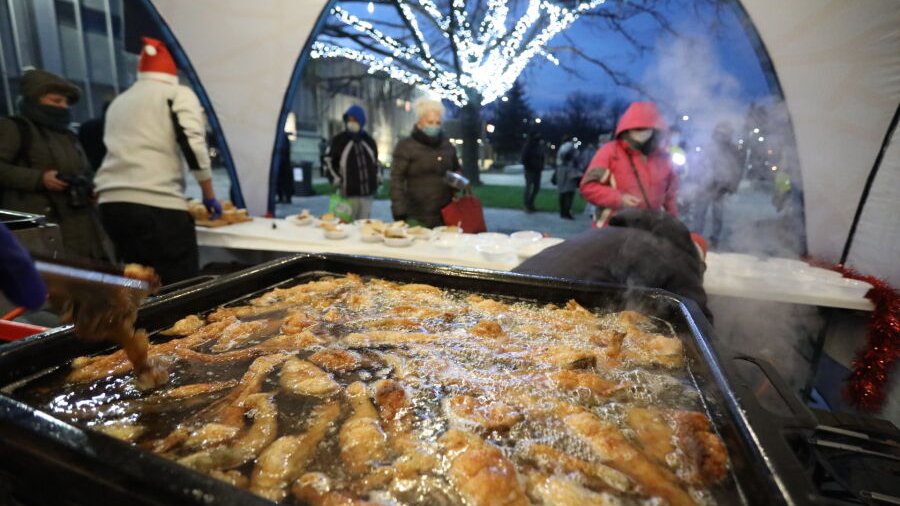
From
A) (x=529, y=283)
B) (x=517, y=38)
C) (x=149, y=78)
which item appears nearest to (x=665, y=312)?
(x=529, y=283)

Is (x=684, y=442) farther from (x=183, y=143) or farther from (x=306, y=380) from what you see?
(x=183, y=143)

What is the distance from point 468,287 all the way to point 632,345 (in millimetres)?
788

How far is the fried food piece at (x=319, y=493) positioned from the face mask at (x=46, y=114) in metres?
4.81

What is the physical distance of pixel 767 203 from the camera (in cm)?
691

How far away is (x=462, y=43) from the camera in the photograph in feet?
44.8

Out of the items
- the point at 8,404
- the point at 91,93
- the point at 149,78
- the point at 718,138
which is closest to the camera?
the point at 8,404

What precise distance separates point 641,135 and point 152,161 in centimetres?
413

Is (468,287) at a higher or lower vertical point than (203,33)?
lower

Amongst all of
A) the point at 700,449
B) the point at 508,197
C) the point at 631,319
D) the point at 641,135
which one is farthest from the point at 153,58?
the point at 508,197

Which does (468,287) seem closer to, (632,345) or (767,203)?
(632,345)

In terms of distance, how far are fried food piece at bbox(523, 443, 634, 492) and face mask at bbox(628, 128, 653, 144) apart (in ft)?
11.5

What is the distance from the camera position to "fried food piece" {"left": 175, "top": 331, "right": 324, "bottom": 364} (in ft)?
4.79

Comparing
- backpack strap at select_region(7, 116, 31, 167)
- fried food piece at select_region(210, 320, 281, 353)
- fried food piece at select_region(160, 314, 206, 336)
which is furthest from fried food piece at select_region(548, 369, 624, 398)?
backpack strap at select_region(7, 116, 31, 167)

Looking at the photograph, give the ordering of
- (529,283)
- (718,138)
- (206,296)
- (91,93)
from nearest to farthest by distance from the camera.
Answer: (206,296)
(529,283)
(718,138)
(91,93)
